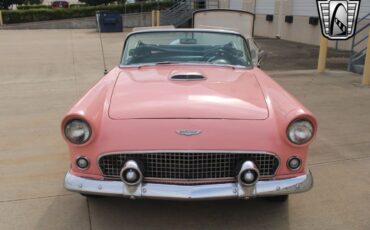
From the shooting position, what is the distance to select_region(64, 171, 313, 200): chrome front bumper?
288 cm

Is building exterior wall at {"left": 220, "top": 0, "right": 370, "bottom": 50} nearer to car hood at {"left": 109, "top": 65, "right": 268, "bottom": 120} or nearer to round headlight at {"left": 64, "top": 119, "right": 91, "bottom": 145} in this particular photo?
car hood at {"left": 109, "top": 65, "right": 268, "bottom": 120}

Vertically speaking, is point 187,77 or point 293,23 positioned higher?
point 187,77

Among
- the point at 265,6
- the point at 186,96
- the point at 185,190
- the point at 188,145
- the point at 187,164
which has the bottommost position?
the point at 185,190

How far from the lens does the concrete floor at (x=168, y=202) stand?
337 centimetres

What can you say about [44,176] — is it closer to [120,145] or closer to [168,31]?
[120,145]

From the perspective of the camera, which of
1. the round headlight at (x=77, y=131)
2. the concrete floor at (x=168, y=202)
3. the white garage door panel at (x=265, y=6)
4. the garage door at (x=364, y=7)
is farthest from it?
the white garage door panel at (x=265, y=6)

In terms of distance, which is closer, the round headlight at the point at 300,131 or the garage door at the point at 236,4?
the round headlight at the point at 300,131

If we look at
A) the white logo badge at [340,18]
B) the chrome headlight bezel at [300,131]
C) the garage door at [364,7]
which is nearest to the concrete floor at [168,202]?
the chrome headlight bezel at [300,131]

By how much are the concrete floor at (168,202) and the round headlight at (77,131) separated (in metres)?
0.74

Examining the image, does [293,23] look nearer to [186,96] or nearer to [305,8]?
[305,8]

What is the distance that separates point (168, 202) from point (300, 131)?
1.28 meters

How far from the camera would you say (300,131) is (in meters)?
3.06

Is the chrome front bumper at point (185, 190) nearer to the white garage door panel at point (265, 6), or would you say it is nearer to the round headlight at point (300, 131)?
the round headlight at point (300, 131)

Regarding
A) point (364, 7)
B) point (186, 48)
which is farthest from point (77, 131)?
point (364, 7)
